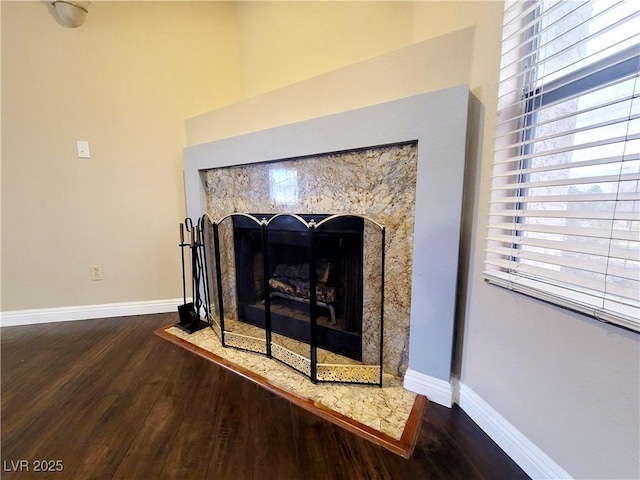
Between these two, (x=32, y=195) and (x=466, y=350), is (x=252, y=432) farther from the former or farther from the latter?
(x=32, y=195)

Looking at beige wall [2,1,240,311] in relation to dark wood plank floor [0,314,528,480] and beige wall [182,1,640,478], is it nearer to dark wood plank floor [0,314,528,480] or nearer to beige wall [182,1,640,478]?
dark wood plank floor [0,314,528,480]

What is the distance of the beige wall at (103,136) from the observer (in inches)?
76.2

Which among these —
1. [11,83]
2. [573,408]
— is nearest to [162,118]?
[11,83]

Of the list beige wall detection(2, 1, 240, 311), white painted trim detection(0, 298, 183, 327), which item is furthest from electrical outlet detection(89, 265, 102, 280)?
white painted trim detection(0, 298, 183, 327)

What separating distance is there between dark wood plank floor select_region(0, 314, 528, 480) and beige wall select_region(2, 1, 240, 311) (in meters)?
0.81

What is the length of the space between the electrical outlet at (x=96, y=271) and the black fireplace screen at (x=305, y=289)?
3.00 ft

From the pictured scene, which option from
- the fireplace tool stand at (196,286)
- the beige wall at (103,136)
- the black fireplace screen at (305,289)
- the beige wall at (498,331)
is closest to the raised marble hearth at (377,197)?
the black fireplace screen at (305,289)

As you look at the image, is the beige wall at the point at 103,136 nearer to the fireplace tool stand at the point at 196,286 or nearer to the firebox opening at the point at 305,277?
Result: the fireplace tool stand at the point at 196,286

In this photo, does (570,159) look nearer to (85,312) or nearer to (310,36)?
(310,36)

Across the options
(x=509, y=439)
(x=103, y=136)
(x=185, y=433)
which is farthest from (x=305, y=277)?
(x=103, y=136)

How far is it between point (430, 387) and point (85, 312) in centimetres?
268

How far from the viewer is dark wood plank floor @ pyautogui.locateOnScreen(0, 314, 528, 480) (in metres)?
0.95

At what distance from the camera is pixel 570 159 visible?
860 millimetres

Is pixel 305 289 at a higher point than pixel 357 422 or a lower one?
higher
